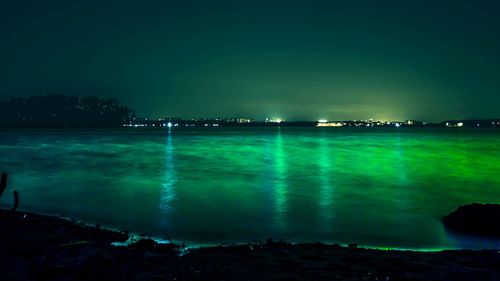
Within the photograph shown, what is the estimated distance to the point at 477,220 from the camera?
1286cm

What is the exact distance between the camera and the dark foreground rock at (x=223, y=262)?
748 cm

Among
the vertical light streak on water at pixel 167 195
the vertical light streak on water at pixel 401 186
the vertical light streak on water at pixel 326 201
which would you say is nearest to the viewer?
the vertical light streak on water at pixel 326 201

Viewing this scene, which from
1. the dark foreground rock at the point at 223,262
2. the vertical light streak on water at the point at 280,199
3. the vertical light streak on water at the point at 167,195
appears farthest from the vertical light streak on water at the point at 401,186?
the dark foreground rock at the point at 223,262

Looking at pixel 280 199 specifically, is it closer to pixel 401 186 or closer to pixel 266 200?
pixel 266 200

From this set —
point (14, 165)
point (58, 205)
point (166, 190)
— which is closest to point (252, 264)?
point (58, 205)

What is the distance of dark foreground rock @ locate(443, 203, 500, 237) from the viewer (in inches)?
487

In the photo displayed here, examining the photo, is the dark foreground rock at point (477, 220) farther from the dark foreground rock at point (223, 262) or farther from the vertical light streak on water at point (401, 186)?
the vertical light streak on water at point (401, 186)

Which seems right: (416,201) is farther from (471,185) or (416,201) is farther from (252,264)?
(252,264)

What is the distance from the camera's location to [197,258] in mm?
8828

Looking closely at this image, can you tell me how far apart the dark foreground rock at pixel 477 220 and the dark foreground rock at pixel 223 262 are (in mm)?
3189

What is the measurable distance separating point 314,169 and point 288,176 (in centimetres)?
592

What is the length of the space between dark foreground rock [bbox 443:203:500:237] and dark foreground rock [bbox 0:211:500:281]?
10.5ft

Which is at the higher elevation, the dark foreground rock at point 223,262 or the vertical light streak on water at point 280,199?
the dark foreground rock at point 223,262

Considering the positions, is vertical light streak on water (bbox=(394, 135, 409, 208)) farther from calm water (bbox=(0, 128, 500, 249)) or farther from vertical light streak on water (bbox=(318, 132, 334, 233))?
vertical light streak on water (bbox=(318, 132, 334, 233))
